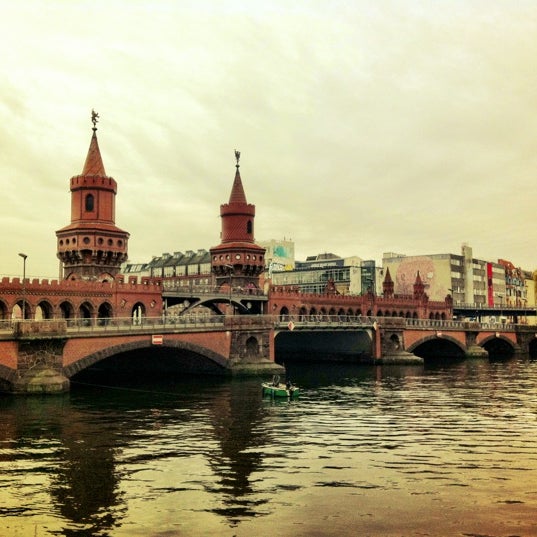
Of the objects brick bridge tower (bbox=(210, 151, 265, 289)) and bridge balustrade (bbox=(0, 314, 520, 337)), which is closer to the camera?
bridge balustrade (bbox=(0, 314, 520, 337))

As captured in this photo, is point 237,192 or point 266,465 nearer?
point 266,465

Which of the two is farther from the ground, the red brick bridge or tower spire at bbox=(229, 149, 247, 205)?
tower spire at bbox=(229, 149, 247, 205)

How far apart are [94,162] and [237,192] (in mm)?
31169

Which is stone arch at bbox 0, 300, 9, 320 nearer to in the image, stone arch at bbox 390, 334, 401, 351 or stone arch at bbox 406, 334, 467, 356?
stone arch at bbox 390, 334, 401, 351

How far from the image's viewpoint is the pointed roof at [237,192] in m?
125

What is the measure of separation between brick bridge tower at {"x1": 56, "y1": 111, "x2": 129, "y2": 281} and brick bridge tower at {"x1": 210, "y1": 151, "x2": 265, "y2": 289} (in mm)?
25163

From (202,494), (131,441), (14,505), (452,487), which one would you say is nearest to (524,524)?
(452,487)

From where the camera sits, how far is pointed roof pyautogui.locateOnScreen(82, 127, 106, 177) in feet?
335

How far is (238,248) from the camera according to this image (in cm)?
12300

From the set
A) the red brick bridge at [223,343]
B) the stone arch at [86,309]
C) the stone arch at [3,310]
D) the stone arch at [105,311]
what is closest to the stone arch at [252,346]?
the red brick bridge at [223,343]

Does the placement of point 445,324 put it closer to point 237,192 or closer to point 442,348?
point 442,348

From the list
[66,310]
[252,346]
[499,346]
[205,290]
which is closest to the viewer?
[66,310]

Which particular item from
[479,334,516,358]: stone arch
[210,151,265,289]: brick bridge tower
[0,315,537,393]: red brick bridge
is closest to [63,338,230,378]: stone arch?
[0,315,537,393]: red brick bridge

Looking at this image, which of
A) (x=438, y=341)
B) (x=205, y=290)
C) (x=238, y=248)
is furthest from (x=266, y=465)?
(x=438, y=341)
